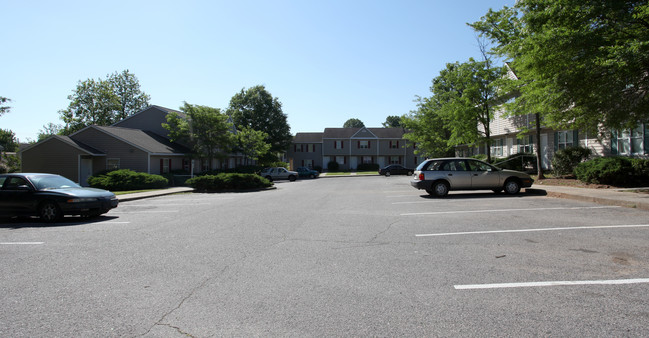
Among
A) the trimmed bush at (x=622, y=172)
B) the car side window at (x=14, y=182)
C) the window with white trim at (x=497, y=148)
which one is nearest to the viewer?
the car side window at (x=14, y=182)

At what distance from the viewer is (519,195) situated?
49.3ft

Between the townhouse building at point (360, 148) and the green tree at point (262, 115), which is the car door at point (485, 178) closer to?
the green tree at point (262, 115)

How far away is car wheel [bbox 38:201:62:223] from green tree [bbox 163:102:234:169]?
23.6m

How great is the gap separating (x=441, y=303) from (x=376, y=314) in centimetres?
78

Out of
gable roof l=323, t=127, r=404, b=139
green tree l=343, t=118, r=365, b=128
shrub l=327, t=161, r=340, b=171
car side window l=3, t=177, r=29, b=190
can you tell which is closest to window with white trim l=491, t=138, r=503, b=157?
car side window l=3, t=177, r=29, b=190

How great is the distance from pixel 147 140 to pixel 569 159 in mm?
32319

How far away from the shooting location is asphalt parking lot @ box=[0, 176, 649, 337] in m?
3.63

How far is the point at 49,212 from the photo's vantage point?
10.7m

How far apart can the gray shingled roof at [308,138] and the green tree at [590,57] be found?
54.6 meters

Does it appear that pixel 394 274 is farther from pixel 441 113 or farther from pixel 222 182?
pixel 441 113

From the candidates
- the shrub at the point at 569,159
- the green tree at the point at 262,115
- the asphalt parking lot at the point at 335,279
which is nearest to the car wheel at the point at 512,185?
the asphalt parking lot at the point at 335,279

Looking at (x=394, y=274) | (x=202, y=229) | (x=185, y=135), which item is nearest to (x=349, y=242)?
(x=394, y=274)

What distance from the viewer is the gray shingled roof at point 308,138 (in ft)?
222

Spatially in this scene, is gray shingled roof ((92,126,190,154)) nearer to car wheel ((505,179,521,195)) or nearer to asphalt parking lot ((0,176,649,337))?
asphalt parking lot ((0,176,649,337))
